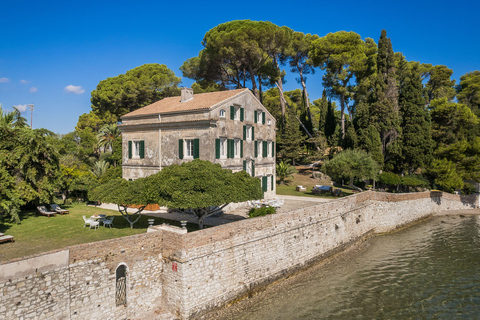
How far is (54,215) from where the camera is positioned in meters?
20.7

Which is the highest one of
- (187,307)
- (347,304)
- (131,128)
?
(131,128)

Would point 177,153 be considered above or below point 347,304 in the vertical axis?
above

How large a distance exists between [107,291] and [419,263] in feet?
60.0

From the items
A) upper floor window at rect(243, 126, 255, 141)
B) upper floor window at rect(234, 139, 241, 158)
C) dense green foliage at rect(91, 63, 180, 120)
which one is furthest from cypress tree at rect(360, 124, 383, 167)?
dense green foliage at rect(91, 63, 180, 120)

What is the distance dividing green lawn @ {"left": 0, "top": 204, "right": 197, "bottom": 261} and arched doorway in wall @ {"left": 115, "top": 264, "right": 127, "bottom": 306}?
3.61 meters

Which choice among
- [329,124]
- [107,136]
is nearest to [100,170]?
[107,136]

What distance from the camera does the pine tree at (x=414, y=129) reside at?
36.4 m

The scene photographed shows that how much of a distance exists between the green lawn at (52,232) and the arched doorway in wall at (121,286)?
3612mm

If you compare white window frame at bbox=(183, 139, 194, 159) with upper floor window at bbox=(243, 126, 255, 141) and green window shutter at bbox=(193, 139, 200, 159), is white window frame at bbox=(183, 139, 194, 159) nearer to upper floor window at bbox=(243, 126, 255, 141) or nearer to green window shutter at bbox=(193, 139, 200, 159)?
green window shutter at bbox=(193, 139, 200, 159)

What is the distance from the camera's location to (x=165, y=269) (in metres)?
13.2

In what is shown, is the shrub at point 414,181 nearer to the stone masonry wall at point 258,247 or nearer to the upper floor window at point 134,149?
the stone masonry wall at point 258,247

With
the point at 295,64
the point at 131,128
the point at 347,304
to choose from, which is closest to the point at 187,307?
the point at 347,304

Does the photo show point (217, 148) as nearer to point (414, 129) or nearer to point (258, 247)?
point (258, 247)

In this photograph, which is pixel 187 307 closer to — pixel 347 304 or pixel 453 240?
Answer: pixel 347 304
